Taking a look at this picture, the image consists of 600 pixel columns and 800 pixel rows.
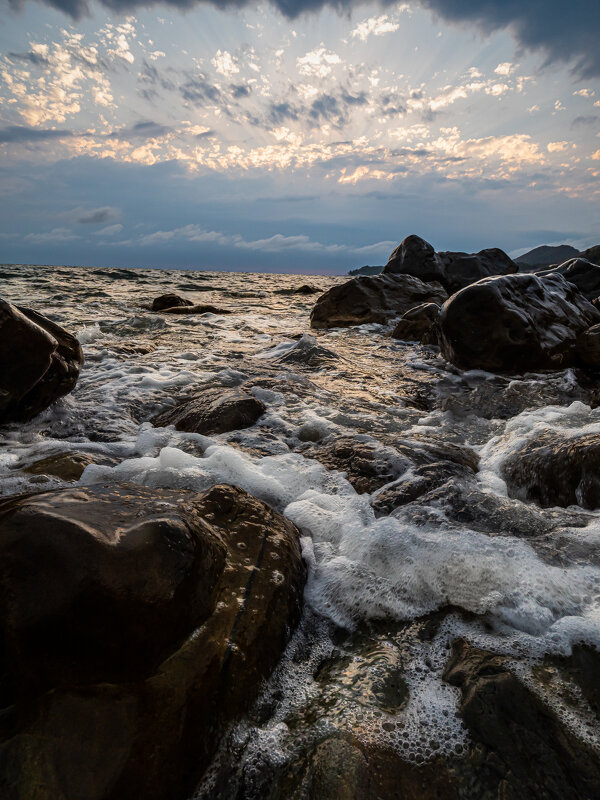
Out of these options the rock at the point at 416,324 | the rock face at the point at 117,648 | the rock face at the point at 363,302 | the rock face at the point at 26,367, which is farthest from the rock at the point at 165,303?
the rock face at the point at 117,648

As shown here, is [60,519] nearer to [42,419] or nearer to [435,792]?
[435,792]

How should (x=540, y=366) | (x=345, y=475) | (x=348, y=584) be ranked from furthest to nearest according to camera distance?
(x=540, y=366) < (x=345, y=475) < (x=348, y=584)

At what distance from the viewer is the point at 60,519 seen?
159 cm

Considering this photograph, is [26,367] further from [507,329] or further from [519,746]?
[507,329]

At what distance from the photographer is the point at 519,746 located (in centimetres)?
137

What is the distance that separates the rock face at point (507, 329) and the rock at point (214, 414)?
3.33m

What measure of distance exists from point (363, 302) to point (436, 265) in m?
6.72

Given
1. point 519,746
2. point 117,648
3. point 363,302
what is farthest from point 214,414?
point 363,302

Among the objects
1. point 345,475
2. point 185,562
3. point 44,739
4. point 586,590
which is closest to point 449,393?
point 345,475

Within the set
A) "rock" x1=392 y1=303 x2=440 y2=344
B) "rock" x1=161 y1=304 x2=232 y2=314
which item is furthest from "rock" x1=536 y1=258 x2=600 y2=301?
"rock" x1=161 y1=304 x2=232 y2=314

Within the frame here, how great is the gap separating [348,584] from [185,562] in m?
0.92

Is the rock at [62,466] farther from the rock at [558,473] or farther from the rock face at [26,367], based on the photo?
the rock at [558,473]

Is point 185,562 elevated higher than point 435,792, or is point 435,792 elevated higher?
point 185,562

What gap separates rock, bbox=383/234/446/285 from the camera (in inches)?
601
